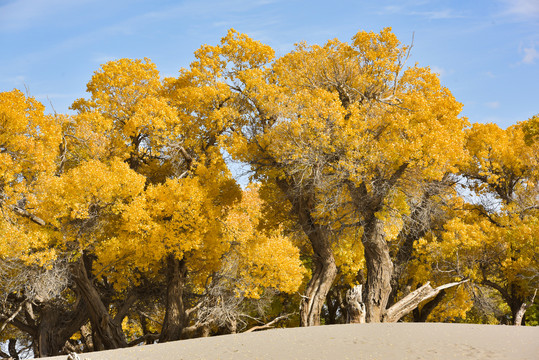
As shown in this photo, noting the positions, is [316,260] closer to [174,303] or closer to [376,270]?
[376,270]

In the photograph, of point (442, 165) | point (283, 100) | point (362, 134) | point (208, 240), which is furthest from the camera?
point (208, 240)

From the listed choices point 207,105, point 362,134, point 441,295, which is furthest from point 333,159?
point 441,295

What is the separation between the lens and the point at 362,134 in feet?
51.6

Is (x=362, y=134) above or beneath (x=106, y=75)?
beneath

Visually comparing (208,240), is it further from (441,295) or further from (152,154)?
(441,295)

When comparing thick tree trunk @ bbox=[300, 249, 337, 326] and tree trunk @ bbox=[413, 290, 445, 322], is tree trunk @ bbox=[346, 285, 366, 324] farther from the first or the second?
tree trunk @ bbox=[413, 290, 445, 322]

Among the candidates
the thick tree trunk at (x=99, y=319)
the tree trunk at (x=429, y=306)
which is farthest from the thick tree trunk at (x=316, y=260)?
the tree trunk at (x=429, y=306)

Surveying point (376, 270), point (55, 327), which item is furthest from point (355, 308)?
point (55, 327)

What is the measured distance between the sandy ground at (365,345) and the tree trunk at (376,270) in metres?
4.45

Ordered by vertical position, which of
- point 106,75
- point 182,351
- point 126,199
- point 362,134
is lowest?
point 182,351

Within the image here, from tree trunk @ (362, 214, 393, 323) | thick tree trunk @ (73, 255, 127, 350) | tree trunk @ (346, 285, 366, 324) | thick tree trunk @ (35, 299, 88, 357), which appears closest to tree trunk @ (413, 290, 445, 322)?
tree trunk @ (362, 214, 393, 323)

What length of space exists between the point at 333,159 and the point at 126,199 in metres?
7.14

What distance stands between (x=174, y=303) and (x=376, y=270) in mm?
7805

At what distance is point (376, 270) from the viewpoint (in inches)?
666
